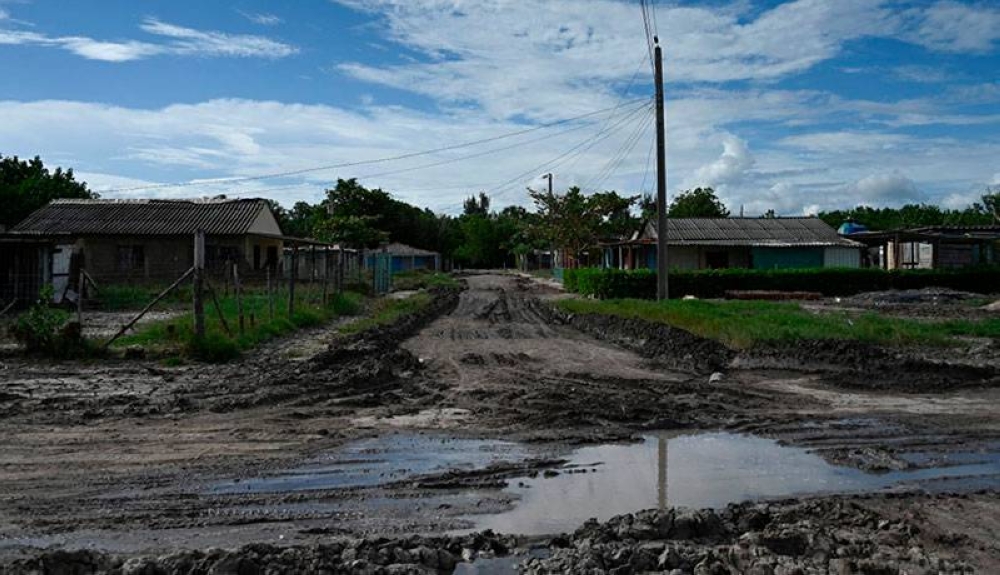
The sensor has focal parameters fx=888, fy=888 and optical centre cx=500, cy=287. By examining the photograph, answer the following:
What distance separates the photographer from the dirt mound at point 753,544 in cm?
543

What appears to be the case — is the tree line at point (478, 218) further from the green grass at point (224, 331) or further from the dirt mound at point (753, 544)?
the dirt mound at point (753, 544)

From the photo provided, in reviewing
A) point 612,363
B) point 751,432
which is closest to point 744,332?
point 612,363

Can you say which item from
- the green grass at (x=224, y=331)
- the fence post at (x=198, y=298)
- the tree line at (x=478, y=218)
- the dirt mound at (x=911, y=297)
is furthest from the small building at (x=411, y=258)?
the fence post at (x=198, y=298)

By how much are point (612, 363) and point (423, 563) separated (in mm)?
11698

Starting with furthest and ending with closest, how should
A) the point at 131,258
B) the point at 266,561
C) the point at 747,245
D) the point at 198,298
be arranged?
the point at 747,245
the point at 131,258
the point at 198,298
the point at 266,561

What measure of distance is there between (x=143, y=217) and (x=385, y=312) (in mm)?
17463

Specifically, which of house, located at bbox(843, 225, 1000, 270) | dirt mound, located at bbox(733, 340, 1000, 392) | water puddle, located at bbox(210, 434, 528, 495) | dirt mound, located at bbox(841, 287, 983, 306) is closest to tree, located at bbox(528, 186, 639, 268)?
house, located at bbox(843, 225, 1000, 270)

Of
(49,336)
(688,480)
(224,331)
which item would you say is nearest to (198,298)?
(224,331)

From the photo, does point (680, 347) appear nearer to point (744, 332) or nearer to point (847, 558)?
point (744, 332)

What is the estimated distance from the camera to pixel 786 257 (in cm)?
5053

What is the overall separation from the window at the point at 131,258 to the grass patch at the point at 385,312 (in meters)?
11.4

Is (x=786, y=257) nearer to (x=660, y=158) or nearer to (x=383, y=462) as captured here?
(x=660, y=158)

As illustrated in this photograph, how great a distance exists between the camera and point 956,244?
45.5 meters

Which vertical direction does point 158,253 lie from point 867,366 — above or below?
above
